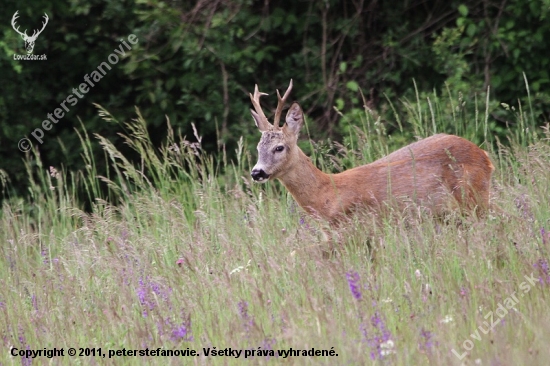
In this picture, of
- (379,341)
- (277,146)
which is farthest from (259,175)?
(379,341)

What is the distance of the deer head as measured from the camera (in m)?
5.95

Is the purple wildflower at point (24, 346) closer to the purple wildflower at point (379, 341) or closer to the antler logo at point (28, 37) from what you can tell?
the purple wildflower at point (379, 341)

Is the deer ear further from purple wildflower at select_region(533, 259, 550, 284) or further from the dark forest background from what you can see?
purple wildflower at select_region(533, 259, 550, 284)

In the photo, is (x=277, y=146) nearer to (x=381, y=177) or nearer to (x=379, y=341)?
(x=381, y=177)

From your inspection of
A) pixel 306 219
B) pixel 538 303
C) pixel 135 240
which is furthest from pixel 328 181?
pixel 538 303

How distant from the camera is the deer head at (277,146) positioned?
234 inches

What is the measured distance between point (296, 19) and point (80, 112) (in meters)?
2.52

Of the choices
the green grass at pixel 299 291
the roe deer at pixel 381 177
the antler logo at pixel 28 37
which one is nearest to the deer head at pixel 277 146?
the roe deer at pixel 381 177

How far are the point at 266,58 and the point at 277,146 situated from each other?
313cm

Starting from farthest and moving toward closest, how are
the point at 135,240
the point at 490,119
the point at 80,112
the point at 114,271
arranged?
1. the point at 80,112
2. the point at 490,119
3. the point at 135,240
4. the point at 114,271

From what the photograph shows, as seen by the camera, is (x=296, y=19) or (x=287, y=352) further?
(x=296, y=19)

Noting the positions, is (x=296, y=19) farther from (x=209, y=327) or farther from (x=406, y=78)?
(x=209, y=327)

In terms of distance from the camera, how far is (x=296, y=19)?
907cm

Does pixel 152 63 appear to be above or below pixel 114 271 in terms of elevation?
above
